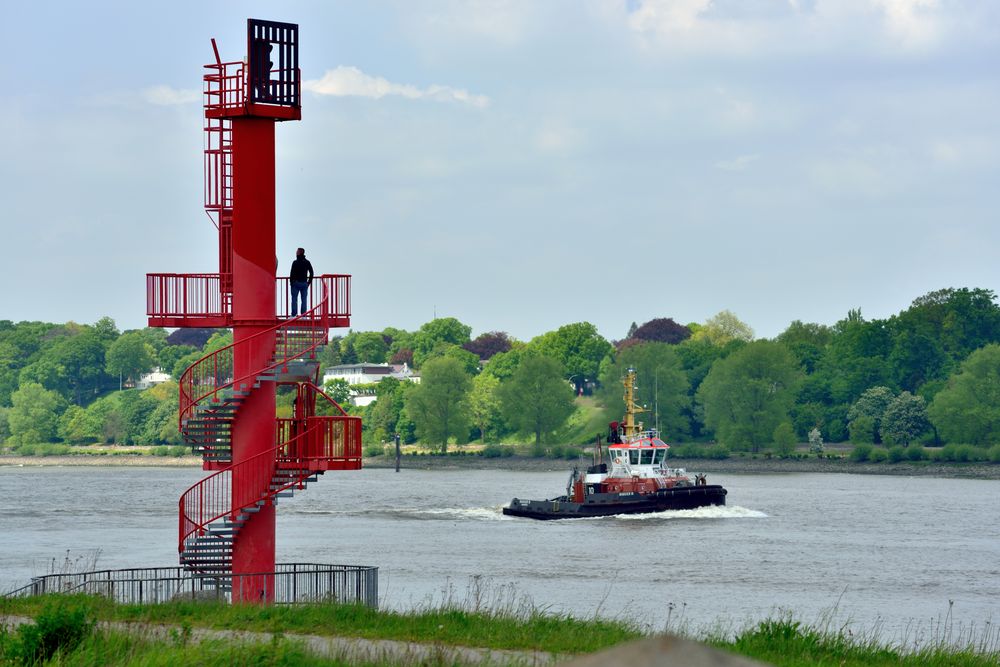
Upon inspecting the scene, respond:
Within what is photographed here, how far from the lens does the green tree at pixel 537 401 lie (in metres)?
144

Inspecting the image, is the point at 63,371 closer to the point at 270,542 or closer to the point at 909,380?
the point at 909,380

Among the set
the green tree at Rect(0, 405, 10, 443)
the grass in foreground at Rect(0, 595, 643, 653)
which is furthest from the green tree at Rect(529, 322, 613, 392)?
the grass in foreground at Rect(0, 595, 643, 653)

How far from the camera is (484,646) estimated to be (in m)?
19.2

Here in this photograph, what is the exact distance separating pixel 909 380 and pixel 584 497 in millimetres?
73906

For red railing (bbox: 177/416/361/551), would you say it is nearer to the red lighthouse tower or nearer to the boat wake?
the red lighthouse tower

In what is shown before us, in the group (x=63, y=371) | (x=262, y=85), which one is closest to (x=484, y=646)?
(x=262, y=85)

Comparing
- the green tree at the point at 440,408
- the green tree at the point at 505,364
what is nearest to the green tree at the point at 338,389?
the green tree at the point at 505,364

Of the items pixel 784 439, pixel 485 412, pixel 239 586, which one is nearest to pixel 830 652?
pixel 239 586

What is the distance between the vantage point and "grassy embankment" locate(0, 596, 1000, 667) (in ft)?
54.1

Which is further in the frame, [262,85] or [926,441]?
[926,441]

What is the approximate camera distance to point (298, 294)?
26688mm

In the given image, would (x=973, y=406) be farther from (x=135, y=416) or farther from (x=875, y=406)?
(x=135, y=416)

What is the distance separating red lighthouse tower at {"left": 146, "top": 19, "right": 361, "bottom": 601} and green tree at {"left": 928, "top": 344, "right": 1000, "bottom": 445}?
100850mm

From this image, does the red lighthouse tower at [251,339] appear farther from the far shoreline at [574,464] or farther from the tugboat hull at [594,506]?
the far shoreline at [574,464]
